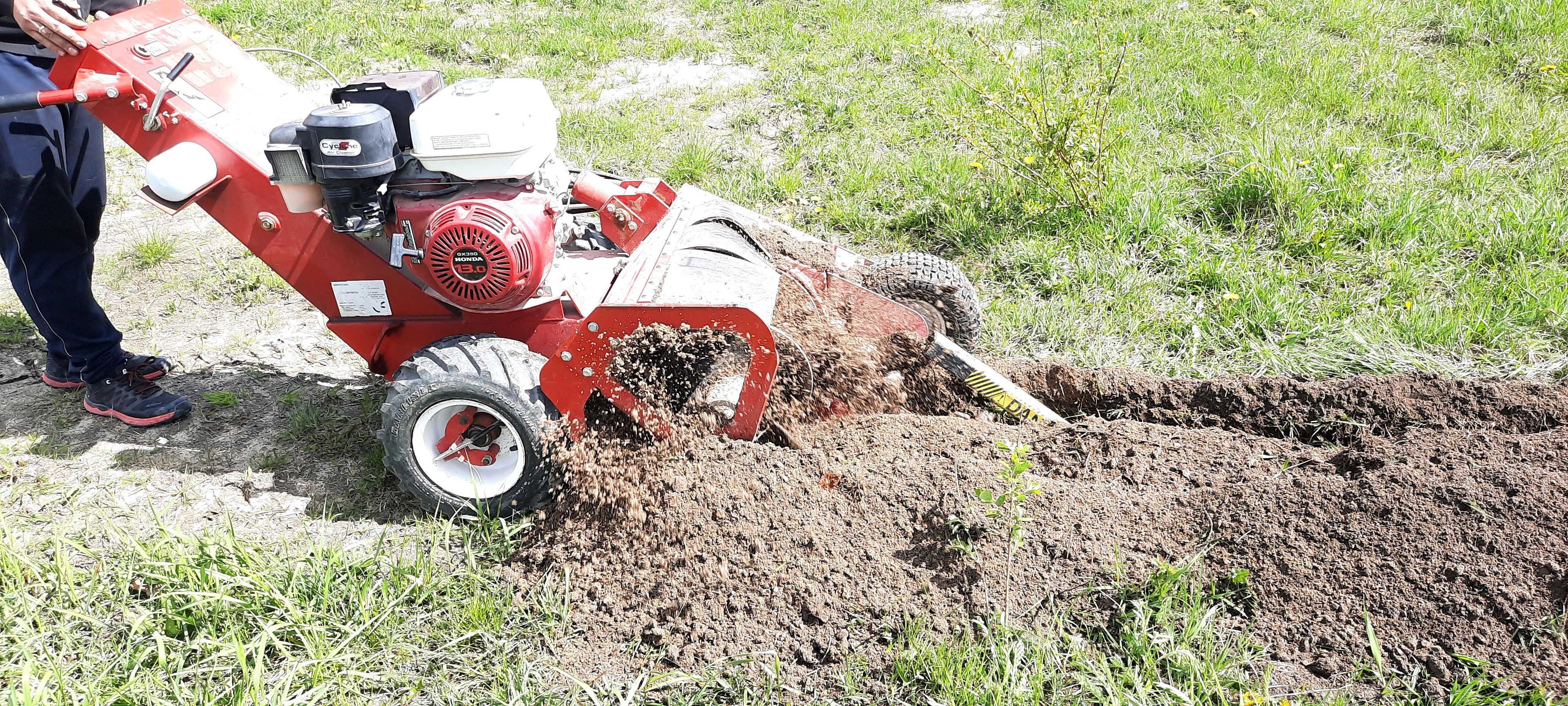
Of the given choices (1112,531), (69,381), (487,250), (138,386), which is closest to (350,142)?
(487,250)

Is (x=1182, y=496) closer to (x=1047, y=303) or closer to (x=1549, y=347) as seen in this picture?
(x=1047, y=303)

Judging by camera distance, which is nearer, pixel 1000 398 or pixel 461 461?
pixel 461 461

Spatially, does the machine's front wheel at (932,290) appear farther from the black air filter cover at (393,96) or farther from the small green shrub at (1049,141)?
the black air filter cover at (393,96)

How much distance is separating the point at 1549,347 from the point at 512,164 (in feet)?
11.6

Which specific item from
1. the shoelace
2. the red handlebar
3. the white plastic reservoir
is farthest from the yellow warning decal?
the shoelace

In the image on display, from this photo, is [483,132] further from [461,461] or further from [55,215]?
[55,215]

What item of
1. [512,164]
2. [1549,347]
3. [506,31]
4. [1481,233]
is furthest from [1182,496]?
[506,31]

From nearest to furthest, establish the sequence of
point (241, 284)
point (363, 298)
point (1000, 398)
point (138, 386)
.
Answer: point (363, 298) < point (1000, 398) < point (138, 386) < point (241, 284)

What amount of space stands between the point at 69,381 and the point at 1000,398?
11.3 ft

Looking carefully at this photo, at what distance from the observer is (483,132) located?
281 cm

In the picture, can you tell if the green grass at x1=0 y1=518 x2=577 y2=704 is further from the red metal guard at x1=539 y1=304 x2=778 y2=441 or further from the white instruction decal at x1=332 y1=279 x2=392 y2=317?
the white instruction decal at x1=332 y1=279 x2=392 y2=317

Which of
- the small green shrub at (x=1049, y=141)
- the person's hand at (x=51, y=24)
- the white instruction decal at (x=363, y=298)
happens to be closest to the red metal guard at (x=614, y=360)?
the white instruction decal at (x=363, y=298)

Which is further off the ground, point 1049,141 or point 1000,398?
point 1049,141

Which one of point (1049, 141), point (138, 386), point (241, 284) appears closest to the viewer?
point (138, 386)
